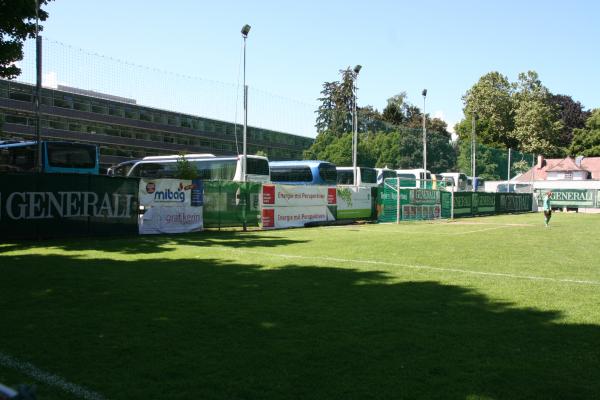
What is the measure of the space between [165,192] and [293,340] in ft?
47.5

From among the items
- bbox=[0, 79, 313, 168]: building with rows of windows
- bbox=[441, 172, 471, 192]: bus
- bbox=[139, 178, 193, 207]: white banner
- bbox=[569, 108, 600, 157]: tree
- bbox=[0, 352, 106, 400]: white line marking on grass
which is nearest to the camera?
bbox=[0, 352, 106, 400]: white line marking on grass

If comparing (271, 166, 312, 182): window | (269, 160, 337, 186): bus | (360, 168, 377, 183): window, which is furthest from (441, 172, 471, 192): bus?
(271, 166, 312, 182): window

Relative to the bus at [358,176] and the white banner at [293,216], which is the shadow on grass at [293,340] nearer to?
the white banner at [293,216]

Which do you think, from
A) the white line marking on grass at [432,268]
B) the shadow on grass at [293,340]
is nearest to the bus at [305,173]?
the white line marking on grass at [432,268]

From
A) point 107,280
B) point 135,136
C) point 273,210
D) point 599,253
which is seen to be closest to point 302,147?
point 135,136

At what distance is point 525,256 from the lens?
12.9 meters

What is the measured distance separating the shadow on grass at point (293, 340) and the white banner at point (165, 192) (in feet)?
31.4

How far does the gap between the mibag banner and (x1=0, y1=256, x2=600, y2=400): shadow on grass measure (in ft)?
60.2

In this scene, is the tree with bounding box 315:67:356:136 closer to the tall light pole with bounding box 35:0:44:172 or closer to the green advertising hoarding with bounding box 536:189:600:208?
the green advertising hoarding with bounding box 536:189:600:208

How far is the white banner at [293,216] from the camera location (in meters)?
22.8

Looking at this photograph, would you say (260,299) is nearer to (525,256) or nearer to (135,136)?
(525,256)

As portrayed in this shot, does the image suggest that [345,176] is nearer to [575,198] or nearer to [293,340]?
[575,198]

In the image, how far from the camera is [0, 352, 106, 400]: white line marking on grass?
12.6ft

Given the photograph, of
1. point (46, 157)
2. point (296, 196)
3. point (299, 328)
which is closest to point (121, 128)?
point (46, 157)
